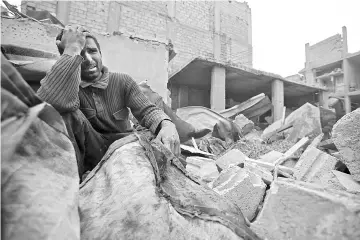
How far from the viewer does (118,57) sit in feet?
15.9

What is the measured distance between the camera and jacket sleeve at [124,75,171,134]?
1854 millimetres

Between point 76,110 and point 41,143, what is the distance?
2.70 feet

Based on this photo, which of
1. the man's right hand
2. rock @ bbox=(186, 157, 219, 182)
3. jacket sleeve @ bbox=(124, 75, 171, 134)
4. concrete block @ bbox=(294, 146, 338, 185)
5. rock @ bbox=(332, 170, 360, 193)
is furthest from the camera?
rock @ bbox=(186, 157, 219, 182)

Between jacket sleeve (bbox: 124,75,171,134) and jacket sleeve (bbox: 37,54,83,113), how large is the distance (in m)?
0.68

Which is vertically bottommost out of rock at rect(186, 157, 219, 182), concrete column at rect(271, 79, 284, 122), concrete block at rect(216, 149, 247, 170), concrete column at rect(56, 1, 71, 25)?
rock at rect(186, 157, 219, 182)

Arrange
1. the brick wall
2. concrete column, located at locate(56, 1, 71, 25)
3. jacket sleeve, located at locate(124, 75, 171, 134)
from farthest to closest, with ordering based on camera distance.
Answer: the brick wall → concrete column, located at locate(56, 1, 71, 25) → jacket sleeve, located at locate(124, 75, 171, 134)

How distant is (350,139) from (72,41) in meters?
2.45

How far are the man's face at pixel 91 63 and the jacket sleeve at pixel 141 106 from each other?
0.30 m

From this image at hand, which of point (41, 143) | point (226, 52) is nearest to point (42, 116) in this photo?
point (41, 143)

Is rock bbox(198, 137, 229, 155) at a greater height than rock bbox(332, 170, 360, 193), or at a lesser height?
greater

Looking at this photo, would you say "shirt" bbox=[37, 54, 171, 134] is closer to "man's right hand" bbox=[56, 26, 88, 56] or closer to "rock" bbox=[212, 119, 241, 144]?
"man's right hand" bbox=[56, 26, 88, 56]

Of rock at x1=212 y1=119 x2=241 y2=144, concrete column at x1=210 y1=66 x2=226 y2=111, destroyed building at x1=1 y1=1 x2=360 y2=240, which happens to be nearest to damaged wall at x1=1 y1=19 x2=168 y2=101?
destroyed building at x1=1 y1=1 x2=360 y2=240

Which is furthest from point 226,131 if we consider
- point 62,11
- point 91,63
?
point 62,11

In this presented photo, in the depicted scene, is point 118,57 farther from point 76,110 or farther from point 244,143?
point 76,110
